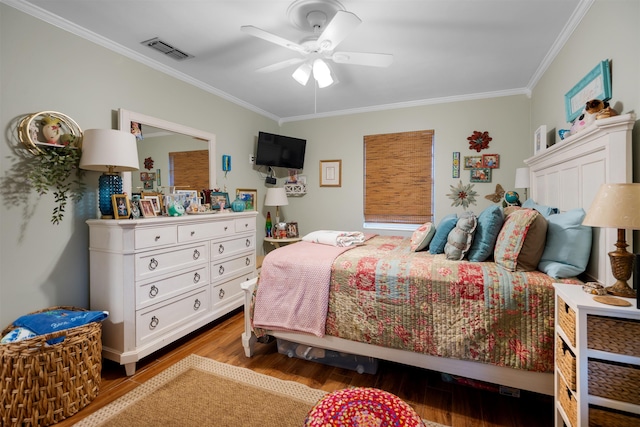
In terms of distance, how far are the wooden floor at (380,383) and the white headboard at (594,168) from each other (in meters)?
0.89

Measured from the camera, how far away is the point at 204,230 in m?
2.58

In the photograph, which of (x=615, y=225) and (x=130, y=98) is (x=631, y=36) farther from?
(x=130, y=98)

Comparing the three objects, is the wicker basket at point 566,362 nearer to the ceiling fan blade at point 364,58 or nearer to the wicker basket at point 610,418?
the wicker basket at point 610,418

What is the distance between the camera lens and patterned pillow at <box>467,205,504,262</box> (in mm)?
1873

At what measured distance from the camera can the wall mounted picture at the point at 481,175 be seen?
3.43 metres

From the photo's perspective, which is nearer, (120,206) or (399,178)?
(120,206)

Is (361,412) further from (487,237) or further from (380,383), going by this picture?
(487,237)

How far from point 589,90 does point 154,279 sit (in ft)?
10.7

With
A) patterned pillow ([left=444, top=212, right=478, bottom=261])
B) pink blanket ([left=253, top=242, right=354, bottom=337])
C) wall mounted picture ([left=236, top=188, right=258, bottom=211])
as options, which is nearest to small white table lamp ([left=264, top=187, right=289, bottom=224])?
wall mounted picture ([left=236, top=188, right=258, bottom=211])

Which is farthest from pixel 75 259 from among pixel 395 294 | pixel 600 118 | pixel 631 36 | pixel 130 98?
pixel 631 36

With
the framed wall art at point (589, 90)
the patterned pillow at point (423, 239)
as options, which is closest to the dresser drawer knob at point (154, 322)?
the patterned pillow at point (423, 239)

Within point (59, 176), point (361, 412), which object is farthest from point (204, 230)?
point (361, 412)

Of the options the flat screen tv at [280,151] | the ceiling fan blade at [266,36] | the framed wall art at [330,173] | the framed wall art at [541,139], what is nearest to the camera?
the ceiling fan blade at [266,36]

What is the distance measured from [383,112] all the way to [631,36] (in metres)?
2.62
